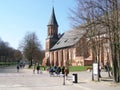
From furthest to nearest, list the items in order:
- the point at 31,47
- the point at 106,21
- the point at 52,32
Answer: the point at 52,32 → the point at 31,47 → the point at 106,21

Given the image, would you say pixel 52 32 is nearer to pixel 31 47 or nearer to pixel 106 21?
pixel 31 47

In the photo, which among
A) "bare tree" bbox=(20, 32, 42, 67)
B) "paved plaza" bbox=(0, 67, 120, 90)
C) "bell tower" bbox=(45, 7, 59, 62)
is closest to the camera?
"paved plaza" bbox=(0, 67, 120, 90)

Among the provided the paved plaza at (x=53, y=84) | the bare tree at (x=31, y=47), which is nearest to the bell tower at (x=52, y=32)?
the bare tree at (x=31, y=47)

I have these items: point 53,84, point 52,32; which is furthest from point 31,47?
point 53,84

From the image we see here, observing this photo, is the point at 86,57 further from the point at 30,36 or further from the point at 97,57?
the point at 97,57

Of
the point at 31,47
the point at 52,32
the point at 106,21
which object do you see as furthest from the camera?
the point at 52,32

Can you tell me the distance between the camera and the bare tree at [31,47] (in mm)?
103375

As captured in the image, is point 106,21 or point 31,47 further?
point 31,47

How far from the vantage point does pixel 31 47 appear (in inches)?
4080

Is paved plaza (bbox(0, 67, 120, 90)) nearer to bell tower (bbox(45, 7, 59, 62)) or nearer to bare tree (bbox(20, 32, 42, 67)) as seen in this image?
bare tree (bbox(20, 32, 42, 67))

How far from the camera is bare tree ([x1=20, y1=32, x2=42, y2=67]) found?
10338 centimetres

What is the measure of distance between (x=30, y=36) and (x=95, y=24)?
78.8m

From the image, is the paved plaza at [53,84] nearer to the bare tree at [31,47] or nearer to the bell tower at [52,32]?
the bare tree at [31,47]

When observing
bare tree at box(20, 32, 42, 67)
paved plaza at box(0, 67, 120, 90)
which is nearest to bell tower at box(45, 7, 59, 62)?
bare tree at box(20, 32, 42, 67)
